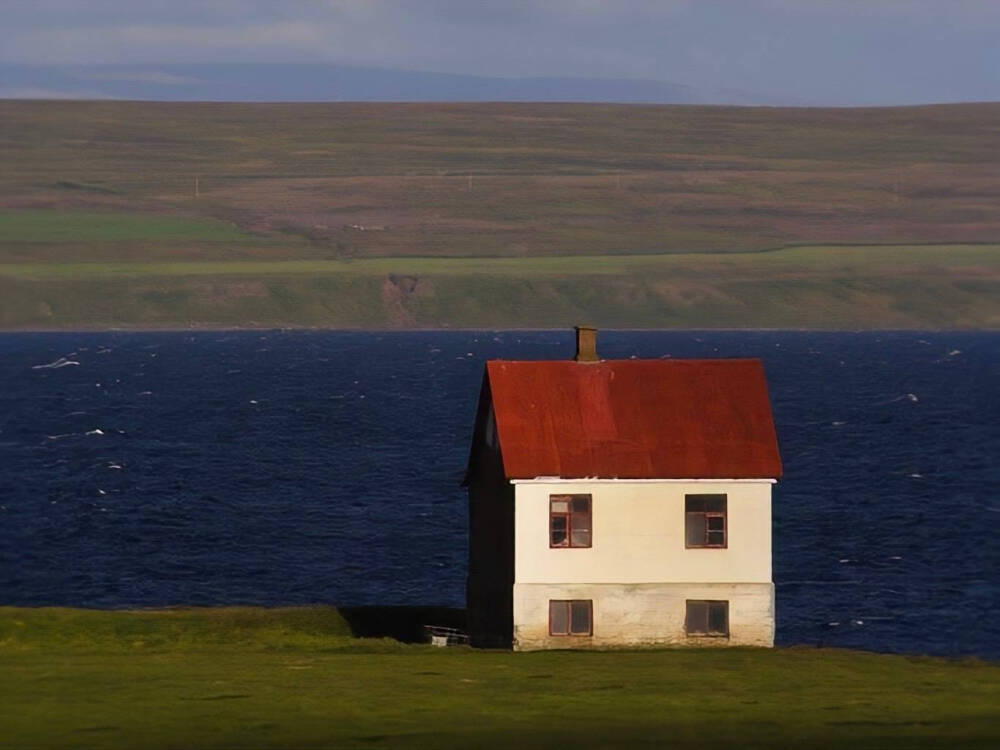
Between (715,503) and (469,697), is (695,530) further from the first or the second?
(469,697)

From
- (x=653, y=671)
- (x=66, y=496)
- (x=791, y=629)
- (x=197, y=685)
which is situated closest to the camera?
(x=197, y=685)

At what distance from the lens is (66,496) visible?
13175cm

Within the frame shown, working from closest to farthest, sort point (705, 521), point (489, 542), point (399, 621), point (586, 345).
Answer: point (705, 521)
point (489, 542)
point (586, 345)
point (399, 621)

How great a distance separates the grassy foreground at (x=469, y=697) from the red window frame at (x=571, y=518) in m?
3.33

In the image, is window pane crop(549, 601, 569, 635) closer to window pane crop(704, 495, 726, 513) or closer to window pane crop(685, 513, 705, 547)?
window pane crop(685, 513, 705, 547)

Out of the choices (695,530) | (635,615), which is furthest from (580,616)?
(695,530)

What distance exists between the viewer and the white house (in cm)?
5972

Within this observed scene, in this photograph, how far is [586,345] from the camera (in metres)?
64.2

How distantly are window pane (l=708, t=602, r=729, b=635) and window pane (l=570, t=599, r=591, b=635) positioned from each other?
333cm

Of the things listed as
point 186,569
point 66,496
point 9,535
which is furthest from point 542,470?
point 66,496

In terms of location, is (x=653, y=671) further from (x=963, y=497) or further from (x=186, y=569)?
(x=963, y=497)

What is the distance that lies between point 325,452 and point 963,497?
4837cm

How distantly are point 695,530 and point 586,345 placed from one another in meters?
7.06

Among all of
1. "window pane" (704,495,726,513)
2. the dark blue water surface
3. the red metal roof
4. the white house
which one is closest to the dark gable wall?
the white house
